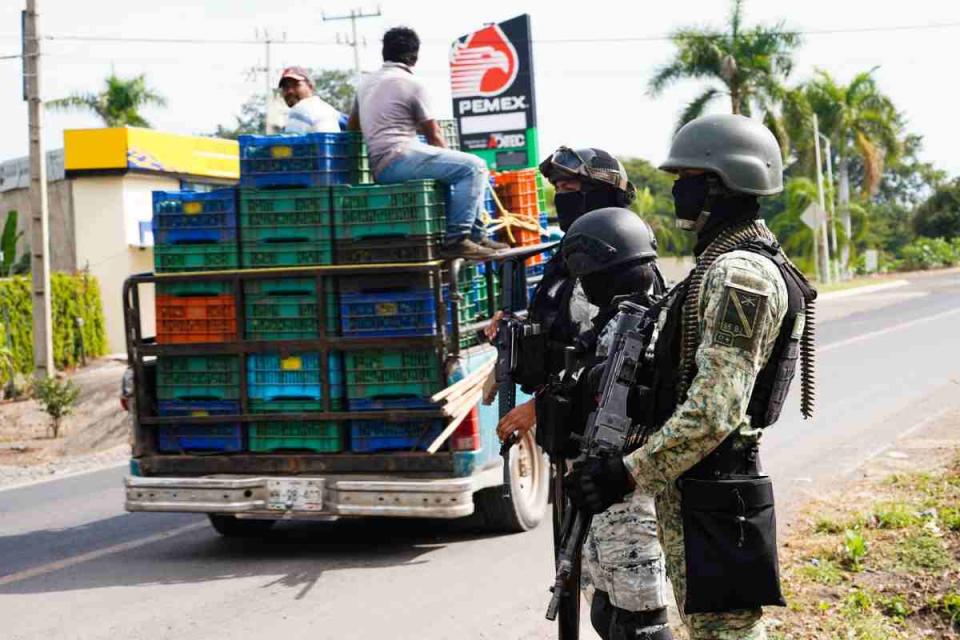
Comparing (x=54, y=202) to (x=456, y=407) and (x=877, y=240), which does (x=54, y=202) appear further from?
(x=877, y=240)

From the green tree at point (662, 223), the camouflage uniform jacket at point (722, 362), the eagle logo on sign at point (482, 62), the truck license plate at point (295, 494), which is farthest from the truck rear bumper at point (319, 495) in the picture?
the green tree at point (662, 223)

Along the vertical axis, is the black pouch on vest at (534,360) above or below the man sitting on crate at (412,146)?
below

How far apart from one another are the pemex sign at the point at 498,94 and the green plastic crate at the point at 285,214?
15929mm

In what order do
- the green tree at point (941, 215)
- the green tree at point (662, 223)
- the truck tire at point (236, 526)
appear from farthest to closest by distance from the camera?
the green tree at point (941, 215)
the green tree at point (662, 223)
the truck tire at point (236, 526)

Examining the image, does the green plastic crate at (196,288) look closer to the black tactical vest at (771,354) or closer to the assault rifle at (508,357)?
the assault rifle at (508,357)

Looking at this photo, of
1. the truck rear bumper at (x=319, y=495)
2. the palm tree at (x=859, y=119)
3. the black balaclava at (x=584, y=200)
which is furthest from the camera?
the palm tree at (x=859, y=119)

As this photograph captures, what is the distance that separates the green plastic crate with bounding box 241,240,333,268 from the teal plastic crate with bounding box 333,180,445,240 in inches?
5.5

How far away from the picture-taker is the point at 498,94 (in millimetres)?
23656

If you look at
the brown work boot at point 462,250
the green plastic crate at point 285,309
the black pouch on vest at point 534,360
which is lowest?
the black pouch on vest at point 534,360

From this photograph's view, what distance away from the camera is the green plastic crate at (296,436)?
7.53m

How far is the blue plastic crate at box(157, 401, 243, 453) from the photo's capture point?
7711mm

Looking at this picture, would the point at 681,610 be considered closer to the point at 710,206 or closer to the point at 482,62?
the point at 710,206

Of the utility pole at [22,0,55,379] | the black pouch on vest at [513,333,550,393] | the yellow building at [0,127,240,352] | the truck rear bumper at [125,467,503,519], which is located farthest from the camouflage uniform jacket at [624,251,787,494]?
the yellow building at [0,127,240,352]

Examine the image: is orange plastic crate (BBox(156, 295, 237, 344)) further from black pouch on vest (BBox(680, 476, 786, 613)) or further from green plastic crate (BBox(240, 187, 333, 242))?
black pouch on vest (BBox(680, 476, 786, 613))
